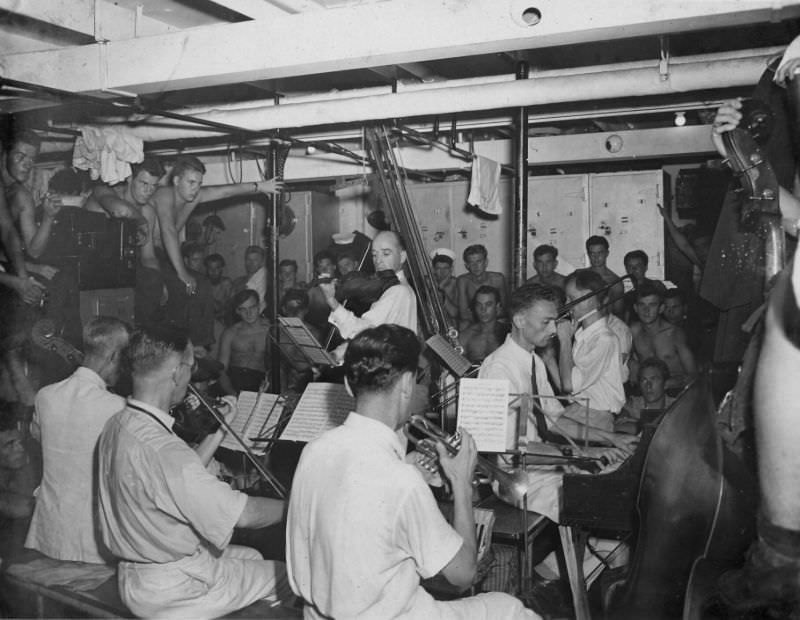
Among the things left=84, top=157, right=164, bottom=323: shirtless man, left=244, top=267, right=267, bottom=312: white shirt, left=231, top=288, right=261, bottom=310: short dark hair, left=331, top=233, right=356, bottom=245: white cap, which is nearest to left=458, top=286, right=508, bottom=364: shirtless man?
left=331, top=233, right=356, bottom=245: white cap

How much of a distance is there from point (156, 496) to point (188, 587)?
1.83 feet

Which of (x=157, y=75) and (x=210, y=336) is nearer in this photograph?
(x=157, y=75)

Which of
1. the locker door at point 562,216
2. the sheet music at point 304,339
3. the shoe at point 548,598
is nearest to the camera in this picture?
the shoe at point 548,598

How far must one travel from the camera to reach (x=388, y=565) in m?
2.63

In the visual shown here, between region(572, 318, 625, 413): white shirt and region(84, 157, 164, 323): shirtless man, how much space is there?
14.2ft

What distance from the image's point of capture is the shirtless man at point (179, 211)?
7.29 m

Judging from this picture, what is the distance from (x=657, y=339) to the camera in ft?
29.0

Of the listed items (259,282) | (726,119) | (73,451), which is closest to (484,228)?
(259,282)

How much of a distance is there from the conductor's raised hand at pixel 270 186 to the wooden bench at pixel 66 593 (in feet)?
11.8

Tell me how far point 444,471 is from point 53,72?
4.00 metres

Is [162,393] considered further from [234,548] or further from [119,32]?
[119,32]

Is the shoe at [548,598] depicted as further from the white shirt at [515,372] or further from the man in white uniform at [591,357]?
the man in white uniform at [591,357]

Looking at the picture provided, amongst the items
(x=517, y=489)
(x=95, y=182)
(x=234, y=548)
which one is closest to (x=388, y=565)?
(x=517, y=489)

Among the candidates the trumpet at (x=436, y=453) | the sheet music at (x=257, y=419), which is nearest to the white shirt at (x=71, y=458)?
the sheet music at (x=257, y=419)
